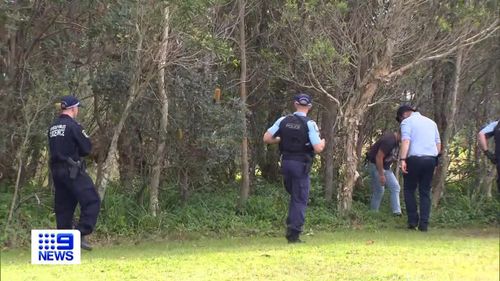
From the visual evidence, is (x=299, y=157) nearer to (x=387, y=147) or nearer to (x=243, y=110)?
(x=243, y=110)

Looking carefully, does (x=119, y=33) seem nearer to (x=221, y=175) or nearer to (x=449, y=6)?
(x=221, y=175)

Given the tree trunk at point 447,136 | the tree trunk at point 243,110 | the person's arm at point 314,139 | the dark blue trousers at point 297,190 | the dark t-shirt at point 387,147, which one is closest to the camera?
the person's arm at point 314,139

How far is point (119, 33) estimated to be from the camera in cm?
892

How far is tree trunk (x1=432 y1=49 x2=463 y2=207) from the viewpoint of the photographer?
11109mm

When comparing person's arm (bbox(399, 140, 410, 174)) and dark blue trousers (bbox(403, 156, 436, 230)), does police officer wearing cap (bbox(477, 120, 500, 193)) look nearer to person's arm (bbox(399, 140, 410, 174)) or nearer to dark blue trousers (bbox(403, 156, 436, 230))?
dark blue trousers (bbox(403, 156, 436, 230))

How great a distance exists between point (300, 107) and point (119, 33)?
8.50ft

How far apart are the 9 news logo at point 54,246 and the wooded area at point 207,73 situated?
10.2 feet

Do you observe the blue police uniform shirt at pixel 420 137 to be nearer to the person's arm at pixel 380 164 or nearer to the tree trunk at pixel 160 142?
the person's arm at pixel 380 164

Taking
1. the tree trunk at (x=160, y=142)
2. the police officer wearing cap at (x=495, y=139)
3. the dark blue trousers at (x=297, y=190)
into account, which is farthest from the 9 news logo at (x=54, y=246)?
the police officer wearing cap at (x=495, y=139)

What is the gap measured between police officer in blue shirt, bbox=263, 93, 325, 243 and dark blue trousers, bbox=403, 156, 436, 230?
75.7 inches

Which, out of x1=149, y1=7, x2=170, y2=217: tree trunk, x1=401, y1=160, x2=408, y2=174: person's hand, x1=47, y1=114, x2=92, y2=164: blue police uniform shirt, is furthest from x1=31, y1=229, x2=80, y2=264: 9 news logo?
x1=401, y1=160, x2=408, y2=174: person's hand

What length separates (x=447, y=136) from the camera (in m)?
11.5

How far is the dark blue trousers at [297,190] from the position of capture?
8.41 m

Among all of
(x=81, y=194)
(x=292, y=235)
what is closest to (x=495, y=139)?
(x=292, y=235)
